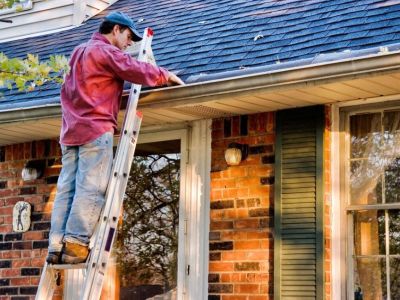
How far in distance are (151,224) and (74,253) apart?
235 centimetres

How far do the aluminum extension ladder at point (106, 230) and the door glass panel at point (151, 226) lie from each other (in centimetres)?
168

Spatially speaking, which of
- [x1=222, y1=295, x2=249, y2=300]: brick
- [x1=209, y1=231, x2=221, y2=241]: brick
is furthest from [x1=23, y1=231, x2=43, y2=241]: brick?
[x1=222, y1=295, x2=249, y2=300]: brick

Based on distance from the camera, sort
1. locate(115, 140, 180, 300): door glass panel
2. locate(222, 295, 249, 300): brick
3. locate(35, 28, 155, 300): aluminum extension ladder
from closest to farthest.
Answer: locate(35, 28, 155, 300): aluminum extension ladder < locate(222, 295, 249, 300): brick < locate(115, 140, 180, 300): door glass panel

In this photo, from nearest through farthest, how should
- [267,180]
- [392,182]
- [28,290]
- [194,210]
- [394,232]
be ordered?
[394,232] → [392,182] → [267,180] → [194,210] → [28,290]

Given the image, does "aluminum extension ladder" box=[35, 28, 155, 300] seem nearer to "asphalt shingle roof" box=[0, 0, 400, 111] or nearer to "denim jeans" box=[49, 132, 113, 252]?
"denim jeans" box=[49, 132, 113, 252]

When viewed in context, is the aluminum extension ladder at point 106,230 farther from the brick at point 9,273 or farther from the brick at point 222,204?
the brick at point 9,273

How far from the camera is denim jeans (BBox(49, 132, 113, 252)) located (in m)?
5.98

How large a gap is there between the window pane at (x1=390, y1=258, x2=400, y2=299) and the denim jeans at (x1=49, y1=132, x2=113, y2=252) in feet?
7.23

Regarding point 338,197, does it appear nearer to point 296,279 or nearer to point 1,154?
point 296,279

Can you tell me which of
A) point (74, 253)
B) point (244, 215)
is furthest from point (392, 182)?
point (74, 253)

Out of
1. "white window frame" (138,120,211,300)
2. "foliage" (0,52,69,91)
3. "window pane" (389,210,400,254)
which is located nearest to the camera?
"foliage" (0,52,69,91)

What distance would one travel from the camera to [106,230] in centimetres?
600

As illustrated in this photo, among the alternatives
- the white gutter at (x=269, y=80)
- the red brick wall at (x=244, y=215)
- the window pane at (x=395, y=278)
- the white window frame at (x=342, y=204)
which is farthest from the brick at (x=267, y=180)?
the window pane at (x=395, y=278)

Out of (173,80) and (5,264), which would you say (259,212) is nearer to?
(173,80)
